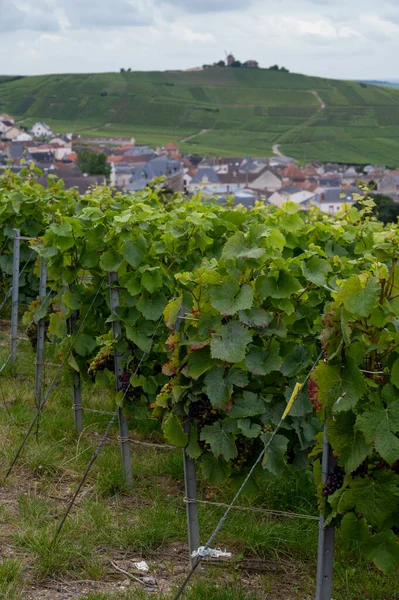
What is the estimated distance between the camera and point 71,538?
14.5ft

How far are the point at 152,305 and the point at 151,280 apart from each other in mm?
212

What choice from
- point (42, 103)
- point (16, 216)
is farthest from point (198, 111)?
point (16, 216)

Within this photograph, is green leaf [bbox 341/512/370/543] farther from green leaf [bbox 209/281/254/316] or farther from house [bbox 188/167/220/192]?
house [bbox 188/167/220/192]

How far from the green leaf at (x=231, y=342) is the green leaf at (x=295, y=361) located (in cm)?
37

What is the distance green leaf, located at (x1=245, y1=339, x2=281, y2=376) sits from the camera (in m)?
3.84

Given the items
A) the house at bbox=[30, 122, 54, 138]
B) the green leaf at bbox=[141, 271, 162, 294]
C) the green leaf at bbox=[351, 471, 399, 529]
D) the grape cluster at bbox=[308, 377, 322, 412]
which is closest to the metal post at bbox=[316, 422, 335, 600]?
the green leaf at bbox=[351, 471, 399, 529]

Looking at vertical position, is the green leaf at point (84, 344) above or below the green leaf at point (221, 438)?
below

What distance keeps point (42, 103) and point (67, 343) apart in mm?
177762

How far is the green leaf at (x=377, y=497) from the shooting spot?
3.16m

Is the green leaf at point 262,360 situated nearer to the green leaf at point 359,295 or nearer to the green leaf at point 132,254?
the green leaf at point 359,295

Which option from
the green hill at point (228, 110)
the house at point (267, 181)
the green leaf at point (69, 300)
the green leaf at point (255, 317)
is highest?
the green hill at point (228, 110)

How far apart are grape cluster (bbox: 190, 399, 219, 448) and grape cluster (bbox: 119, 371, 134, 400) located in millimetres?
1437

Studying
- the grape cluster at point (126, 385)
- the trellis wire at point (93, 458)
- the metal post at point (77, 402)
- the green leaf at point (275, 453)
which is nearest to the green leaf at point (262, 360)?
the green leaf at point (275, 453)

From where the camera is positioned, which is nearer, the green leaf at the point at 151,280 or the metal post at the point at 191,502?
the metal post at the point at 191,502
